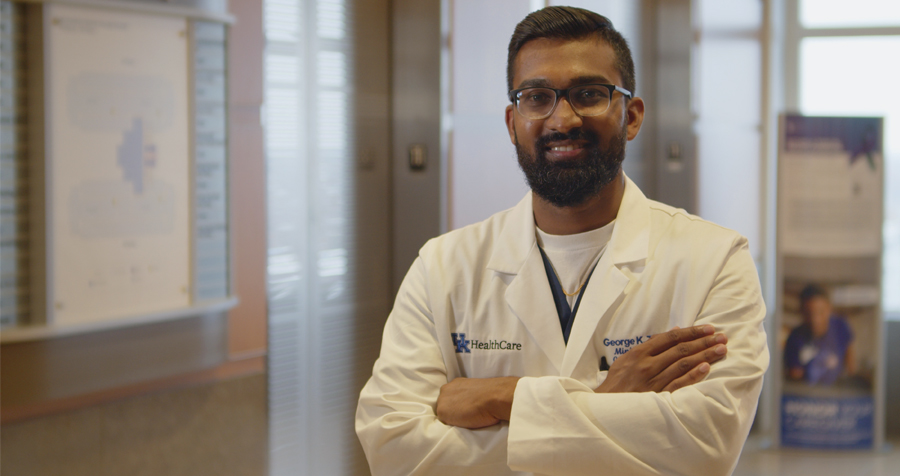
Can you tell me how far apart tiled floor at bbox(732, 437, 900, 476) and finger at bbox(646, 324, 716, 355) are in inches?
153

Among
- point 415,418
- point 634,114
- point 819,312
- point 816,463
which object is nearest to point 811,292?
point 819,312

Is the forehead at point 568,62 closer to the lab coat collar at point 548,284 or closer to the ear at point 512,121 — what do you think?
the ear at point 512,121

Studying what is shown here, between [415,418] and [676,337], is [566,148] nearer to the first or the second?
[676,337]

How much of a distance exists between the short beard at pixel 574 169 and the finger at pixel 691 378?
455mm

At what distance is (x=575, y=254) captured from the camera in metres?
1.81

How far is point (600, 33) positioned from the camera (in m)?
1.74

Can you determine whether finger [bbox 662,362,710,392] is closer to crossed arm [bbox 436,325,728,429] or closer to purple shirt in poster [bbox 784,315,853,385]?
crossed arm [bbox 436,325,728,429]

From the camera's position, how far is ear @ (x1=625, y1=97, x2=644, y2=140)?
183 cm

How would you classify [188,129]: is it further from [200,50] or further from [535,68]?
[535,68]

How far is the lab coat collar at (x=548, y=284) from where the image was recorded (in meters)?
1.68

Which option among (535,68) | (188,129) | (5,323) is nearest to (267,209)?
(188,129)

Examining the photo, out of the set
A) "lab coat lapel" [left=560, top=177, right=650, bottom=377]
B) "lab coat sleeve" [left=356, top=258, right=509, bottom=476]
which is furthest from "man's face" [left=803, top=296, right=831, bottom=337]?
"lab coat sleeve" [left=356, top=258, right=509, bottom=476]

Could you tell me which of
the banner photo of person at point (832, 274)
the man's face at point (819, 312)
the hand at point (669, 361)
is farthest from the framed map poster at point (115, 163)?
the man's face at point (819, 312)

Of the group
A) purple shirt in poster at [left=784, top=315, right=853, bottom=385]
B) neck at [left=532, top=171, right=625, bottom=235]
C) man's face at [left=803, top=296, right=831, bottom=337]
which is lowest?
purple shirt in poster at [left=784, top=315, right=853, bottom=385]
